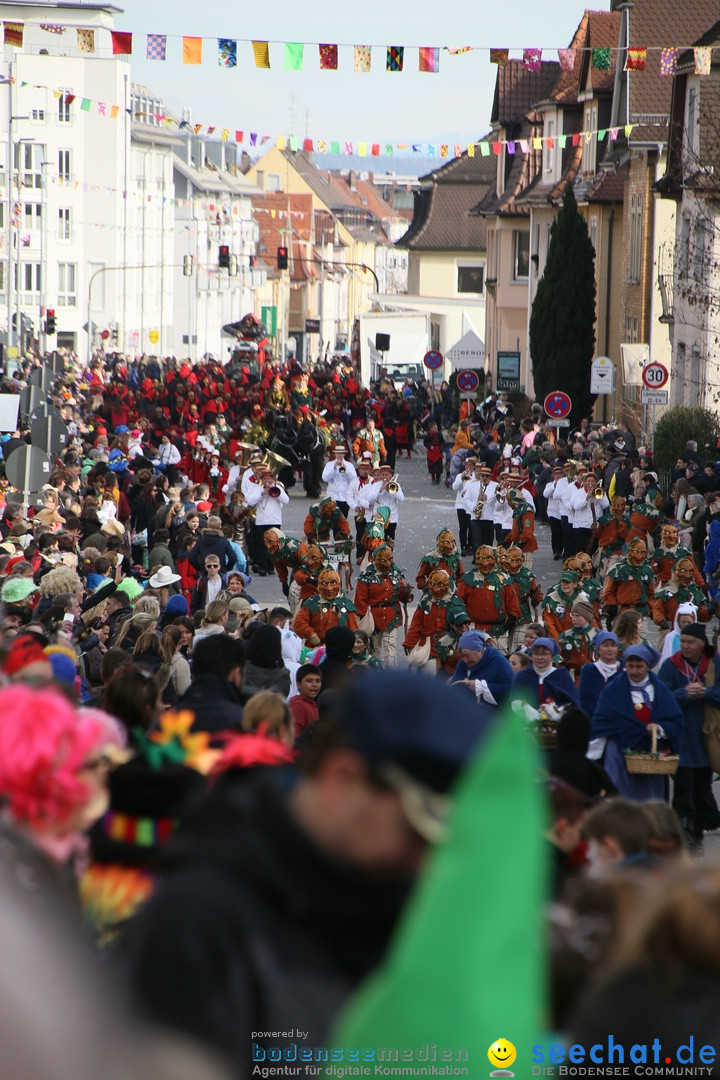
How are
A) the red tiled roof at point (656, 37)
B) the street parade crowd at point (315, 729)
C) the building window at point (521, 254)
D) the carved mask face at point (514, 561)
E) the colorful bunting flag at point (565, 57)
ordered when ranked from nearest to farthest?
1. the street parade crowd at point (315, 729)
2. the carved mask face at point (514, 561)
3. the colorful bunting flag at point (565, 57)
4. the red tiled roof at point (656, 37)
5. the building window at point (521, 254)

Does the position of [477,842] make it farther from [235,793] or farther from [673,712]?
[673,712]

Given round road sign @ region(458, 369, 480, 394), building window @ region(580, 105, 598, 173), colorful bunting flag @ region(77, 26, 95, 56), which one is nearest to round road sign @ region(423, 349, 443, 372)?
round road sign @ region(458, 369, 480, 394)

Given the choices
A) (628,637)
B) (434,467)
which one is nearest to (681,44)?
(434,467)

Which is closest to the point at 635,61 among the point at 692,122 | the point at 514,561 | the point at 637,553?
the point at 692,122

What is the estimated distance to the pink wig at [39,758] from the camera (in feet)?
9.00

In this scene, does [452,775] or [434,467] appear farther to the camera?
[434,467]

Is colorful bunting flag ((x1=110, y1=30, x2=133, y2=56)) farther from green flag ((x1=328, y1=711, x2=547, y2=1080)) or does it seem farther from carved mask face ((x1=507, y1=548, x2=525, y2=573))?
green flag ((x1=328, y1=711, x2=547, y2=1080))

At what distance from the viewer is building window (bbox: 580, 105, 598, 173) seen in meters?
43.7

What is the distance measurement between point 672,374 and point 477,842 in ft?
111

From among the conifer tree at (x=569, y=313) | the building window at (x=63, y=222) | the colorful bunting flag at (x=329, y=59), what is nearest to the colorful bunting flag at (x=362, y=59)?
the colorful bunting flag at (x=329, y=59)

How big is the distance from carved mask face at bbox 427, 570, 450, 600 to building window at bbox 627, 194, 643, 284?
2693cm

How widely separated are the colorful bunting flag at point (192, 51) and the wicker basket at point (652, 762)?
1636 centimetres

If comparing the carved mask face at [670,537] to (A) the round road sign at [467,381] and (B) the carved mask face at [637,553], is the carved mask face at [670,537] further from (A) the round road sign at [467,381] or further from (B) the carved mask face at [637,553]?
(A) the round road sign at [467,381]

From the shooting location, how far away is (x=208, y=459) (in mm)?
27719
